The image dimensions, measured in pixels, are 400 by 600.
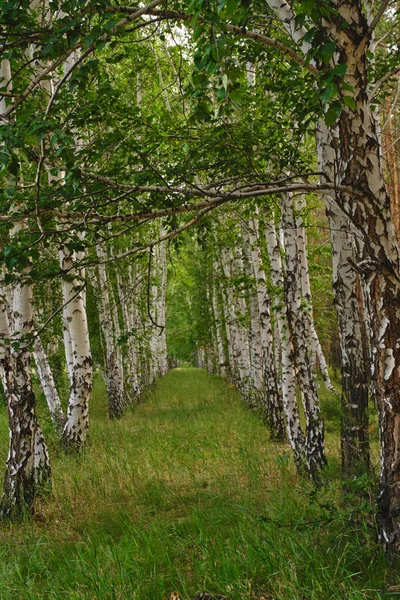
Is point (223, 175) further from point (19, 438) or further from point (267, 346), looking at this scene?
point (267, 346)

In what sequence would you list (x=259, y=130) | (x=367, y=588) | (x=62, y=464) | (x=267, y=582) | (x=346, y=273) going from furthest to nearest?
(x=62, y=464), (x=259, y=130), (x=346, y=273), (x=267, y=582), (x=367, y=588)

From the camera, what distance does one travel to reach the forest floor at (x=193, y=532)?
3326mm

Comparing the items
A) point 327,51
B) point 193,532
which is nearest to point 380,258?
point 327,51

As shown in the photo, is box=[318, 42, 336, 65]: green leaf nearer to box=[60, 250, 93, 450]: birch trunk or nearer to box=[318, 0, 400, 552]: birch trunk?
box=[318, 0, 400, 552]: birch trunk

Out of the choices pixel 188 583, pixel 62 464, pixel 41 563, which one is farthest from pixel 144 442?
pixel 188 583

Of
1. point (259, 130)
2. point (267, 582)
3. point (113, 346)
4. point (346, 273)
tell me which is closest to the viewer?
point (267, 582)

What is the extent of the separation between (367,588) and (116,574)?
194cm

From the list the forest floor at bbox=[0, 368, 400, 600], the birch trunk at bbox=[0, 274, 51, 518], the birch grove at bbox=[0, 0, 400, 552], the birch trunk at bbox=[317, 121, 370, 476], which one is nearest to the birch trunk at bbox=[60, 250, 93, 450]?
the birch grove at bbox=[0, 0, 400, 552]

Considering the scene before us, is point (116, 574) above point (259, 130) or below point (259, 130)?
below

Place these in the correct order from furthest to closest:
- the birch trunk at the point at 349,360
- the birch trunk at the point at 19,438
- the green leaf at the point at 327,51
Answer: the birch trunk at the point at 19,438, the birch trunk at the point at 349,360, the green leaf at the point at 327,51

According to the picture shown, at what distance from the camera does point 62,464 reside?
7926 mm

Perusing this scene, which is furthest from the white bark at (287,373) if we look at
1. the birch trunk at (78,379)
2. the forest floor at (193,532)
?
the birch trunk at (78,379)

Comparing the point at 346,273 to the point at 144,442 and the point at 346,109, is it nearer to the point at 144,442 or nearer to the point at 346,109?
the point at 346,109

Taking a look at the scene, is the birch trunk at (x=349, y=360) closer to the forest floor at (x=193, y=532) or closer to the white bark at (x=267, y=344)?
the forest floor at (x=193, y=532)
